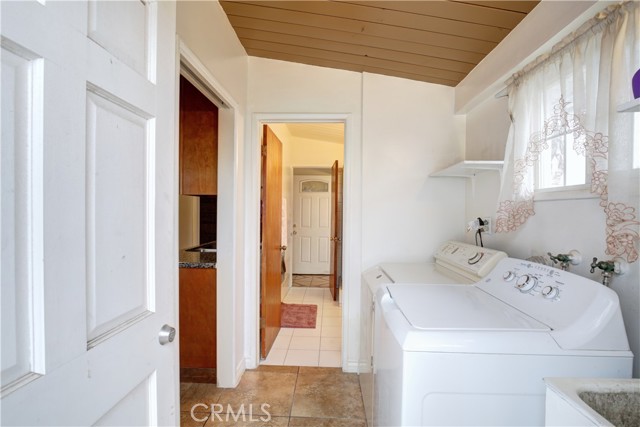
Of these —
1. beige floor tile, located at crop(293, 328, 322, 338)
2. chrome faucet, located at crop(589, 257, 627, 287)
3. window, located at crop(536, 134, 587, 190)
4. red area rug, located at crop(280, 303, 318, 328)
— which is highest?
window, located at crop(536, 134, 587, 190)

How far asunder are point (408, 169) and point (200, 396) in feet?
7.35

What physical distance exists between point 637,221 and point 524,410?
0.68 metres

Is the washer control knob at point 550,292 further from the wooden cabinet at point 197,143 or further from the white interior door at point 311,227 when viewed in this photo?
the white interior door at point 311,227

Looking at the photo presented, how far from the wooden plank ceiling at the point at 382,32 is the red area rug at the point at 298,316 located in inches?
103

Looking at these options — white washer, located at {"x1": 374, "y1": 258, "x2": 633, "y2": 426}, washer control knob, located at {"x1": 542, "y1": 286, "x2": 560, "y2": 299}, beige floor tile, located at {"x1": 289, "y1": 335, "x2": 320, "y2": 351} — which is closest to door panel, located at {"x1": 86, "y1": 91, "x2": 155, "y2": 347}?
white washer, located at {"x1": 374, "y1": 258, "x2": 633, "y2": 426}

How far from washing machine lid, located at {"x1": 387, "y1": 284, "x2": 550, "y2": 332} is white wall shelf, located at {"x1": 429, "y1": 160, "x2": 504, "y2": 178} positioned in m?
0.73

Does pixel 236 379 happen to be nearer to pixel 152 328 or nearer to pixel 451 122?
pixel 152 328

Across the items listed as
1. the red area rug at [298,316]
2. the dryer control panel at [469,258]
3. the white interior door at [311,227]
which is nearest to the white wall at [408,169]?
the dryer control panel at [469,258]

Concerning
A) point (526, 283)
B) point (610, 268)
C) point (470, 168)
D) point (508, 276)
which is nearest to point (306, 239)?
point (470, 168)

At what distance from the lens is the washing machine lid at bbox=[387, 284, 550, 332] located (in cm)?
96

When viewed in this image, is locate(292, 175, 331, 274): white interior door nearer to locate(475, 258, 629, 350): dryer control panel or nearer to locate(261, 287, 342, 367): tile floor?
locate(261, 287, 342, 367): tile floor

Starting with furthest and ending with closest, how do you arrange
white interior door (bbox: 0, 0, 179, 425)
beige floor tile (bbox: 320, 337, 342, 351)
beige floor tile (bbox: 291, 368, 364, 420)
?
beige floor tile (bbox: 320, 337, 342, 351) → beige floor tile (bbox: 291, 368, 364, 420) → white interior door (bbox: 0, 0, 179, 425)

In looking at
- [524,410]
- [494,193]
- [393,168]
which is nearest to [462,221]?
[494,193]

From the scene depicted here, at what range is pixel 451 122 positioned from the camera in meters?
2.32
